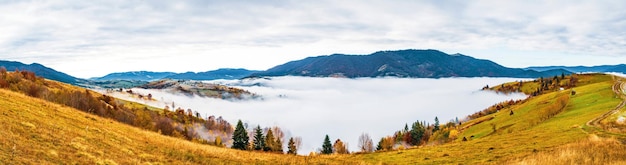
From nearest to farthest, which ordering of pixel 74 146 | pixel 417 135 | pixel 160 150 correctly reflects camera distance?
pixel 74 146, pixel 160 150, pixel 417 135

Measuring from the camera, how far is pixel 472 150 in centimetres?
4159

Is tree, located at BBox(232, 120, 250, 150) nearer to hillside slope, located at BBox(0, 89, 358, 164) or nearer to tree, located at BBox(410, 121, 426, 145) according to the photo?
hillside slope, located at BBox(0, 89, 358, 164)

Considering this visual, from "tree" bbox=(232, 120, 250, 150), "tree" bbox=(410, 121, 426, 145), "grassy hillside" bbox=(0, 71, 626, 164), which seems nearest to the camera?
"grassy hillside" bbox=(0, 71, 626, 164)

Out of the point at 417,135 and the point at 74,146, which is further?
the point at 417,135

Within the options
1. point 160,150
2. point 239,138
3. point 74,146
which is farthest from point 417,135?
point 74,146

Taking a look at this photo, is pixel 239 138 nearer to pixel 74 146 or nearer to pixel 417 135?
pixel 74 146

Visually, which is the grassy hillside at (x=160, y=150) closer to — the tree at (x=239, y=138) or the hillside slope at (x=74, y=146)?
the hillside slope at (x=74, y=146)

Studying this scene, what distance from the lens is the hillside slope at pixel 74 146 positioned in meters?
22.3

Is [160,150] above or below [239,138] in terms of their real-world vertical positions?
above

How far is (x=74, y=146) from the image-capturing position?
25938mm

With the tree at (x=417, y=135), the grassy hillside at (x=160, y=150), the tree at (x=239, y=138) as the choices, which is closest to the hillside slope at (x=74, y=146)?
the grassy hillside at (x=160, y=150)

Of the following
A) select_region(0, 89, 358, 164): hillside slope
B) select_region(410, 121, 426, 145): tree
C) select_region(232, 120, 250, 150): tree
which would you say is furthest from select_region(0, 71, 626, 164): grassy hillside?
select_region(410, 121, 426, 145): tree

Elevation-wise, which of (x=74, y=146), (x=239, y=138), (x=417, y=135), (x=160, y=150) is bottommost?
(x=417, y=135)

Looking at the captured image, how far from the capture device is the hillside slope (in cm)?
2230
